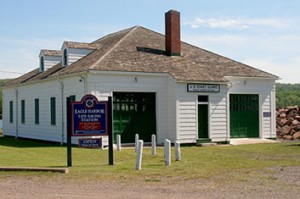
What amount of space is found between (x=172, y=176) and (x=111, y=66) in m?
11.5

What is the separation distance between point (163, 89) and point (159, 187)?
14057mm

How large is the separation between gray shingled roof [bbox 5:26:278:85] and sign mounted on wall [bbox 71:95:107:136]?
23.4 feet

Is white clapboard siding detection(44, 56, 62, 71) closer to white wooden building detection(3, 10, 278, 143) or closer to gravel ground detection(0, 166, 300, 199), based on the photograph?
white wooden building detection(3, 10, 278, 143)

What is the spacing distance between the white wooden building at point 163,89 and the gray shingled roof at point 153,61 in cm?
5

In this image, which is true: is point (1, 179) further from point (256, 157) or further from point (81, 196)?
point (256, 157)

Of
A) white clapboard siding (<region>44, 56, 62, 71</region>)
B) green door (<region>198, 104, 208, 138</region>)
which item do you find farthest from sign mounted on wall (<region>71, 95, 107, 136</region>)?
white clapboard siding (<region>44, 56, 62, 71</region>)

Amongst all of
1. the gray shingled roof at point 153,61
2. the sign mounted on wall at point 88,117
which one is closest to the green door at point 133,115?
the gray shingled roof at point 153,61

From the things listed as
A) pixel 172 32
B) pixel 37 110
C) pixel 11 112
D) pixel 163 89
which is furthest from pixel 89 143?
pixel 11 112

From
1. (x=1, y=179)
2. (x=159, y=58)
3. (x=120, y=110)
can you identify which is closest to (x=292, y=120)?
(x=159, y=58)

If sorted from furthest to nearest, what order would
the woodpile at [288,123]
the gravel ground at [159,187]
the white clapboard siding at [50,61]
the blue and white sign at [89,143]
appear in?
the white clapboard siding at [50,61] → the woodpile at [288,123] → the blue and white sign at [89,143] → the gravel ground at [159,187]

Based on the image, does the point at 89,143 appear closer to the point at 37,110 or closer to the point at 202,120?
the point at 202,120

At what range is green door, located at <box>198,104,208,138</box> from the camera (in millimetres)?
24688

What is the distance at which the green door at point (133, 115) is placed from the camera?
78.0 feet

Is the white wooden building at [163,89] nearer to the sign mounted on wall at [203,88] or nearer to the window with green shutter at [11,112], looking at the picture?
the sign mounted on wall at [203,88]
